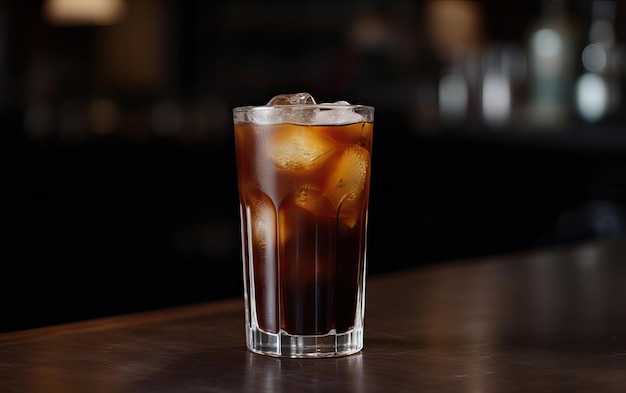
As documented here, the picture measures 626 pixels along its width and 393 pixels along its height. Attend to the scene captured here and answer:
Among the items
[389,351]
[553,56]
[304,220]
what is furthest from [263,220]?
[553,56]

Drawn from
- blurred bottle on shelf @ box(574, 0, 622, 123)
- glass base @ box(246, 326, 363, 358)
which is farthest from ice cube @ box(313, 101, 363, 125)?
blurred bottle on shelf @ box(574, 0, 622, 123)

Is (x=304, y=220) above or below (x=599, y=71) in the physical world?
below

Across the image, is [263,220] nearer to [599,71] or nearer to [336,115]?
[336,115]

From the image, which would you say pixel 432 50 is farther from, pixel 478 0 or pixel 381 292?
pixel 381 292

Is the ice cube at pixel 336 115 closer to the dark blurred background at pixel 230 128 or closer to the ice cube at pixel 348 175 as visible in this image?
the ice cube at pixel 348 175

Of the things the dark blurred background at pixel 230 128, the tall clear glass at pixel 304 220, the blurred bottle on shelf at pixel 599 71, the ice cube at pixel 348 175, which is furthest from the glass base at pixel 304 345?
the blurred bottle on shelf at pixel 599 71

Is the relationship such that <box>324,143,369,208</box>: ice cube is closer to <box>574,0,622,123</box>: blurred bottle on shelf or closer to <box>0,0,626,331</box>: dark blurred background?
<box>0,0,626,331</box>: dark blurred background
